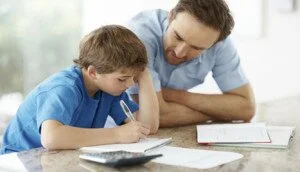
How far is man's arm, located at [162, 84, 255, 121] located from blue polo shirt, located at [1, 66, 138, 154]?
21 centimetres

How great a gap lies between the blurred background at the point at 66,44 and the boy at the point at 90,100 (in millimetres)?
1298

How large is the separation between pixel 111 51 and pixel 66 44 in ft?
5.96

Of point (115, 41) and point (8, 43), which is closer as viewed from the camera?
point (115, 41)

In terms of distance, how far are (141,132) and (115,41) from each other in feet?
0.90

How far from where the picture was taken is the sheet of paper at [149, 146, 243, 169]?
1216 mm

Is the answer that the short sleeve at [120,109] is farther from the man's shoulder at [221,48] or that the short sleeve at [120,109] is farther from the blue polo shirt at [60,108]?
the man's shoulder at [221,48]

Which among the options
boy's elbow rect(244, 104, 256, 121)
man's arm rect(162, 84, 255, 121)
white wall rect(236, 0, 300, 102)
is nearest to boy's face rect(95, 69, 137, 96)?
man's arm rect(162, 84, 255, 121)

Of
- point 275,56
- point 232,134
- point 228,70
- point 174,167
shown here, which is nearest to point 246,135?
point 232,134

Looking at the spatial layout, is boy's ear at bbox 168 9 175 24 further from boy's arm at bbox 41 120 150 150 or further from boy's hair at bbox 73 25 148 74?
boy's arm at bbox 41 120 150 150

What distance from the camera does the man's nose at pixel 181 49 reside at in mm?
1678

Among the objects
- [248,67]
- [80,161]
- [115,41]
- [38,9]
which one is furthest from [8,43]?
[80,161]

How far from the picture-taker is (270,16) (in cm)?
281

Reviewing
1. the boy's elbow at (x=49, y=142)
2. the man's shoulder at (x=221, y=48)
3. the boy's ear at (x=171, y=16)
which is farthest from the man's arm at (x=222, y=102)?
the boy's elbow at (x=49, y=142)

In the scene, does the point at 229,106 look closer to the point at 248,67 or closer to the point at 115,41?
the point at 115,41
